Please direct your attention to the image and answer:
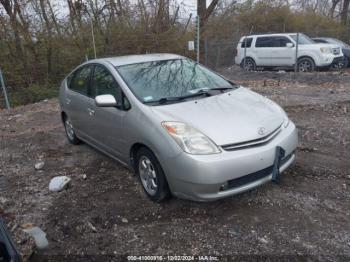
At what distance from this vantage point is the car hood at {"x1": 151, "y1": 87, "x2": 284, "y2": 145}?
11.1 ft

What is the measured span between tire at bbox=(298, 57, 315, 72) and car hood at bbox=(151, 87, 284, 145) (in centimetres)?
1149

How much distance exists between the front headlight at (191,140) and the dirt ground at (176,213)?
0.77 meters

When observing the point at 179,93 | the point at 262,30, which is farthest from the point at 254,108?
the point at 262,30

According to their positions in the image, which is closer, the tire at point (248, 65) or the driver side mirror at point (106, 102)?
the driver side mirror at point (106, 102)

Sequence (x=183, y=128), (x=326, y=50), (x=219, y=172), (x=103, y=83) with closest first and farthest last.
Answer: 1. (x=219, y=172)
2. (x=183, y=128)
3. (x=103, y=83)
4. (x=326, y=50)

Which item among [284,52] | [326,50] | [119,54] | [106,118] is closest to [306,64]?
[326,50]

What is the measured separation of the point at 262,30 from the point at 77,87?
1857 cm

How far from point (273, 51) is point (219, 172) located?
43.1 ft

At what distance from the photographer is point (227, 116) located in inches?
142

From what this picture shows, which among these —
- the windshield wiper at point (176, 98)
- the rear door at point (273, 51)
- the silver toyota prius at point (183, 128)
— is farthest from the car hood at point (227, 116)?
the rear door at point (273, 51)

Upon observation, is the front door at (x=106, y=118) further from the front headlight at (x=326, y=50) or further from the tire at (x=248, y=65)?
the tire at (x=248, y=65)

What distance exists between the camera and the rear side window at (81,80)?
5157 mm

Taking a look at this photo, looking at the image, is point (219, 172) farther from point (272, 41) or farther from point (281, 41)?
point (272, 41)

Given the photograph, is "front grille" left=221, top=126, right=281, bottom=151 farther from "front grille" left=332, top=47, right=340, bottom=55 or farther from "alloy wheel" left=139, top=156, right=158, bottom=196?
"front grille" left=332, top=47, right=340, bottom=55
